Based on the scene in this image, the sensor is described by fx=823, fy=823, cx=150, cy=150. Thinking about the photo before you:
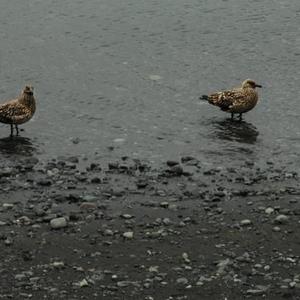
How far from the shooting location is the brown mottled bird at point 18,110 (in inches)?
789

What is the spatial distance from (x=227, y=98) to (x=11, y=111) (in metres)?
5.69

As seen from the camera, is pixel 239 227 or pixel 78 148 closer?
pixel 239 227

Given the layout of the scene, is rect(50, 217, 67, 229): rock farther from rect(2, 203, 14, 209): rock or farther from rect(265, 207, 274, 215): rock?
rect(265, 207, 274, 215): rock

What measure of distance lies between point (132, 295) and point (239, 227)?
10.3 feet

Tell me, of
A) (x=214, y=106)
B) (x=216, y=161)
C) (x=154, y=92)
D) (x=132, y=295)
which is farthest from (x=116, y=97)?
(x=132, y=295)

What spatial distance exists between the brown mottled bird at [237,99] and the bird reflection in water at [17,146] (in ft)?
17.2

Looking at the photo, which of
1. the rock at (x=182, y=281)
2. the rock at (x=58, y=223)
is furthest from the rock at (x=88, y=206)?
the rock at (x=182, y=281)

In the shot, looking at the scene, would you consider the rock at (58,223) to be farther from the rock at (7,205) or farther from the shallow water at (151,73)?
the shallow water at (151,73)

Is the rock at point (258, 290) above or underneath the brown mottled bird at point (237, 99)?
underneath

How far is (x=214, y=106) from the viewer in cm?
2286

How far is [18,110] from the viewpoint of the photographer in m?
20.2

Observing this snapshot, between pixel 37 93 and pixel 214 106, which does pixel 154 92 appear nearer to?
pixel 214 106

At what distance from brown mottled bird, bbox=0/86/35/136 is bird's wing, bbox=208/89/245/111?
487 centimetres

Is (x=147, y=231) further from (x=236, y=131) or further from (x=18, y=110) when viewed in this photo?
(x=236, y=131)
